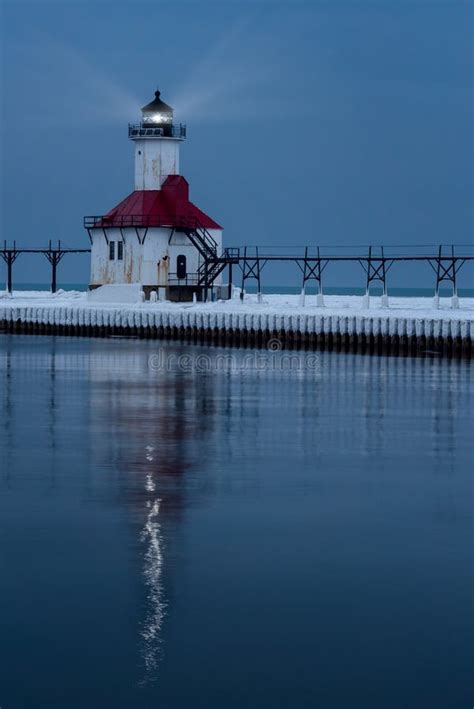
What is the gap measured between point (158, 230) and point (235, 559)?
182 feet

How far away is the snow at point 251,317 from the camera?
54781mm

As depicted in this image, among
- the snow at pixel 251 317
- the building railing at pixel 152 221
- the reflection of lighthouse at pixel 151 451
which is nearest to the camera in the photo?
the reflection of lighthouse at pixel 151 451

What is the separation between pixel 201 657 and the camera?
39.3 ft

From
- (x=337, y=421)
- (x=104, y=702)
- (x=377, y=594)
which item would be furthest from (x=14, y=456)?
(x=104, y=702)

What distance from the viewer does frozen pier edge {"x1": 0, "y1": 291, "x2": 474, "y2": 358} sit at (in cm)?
5419

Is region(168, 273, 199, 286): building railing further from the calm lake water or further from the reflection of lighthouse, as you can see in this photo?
the calm lake water

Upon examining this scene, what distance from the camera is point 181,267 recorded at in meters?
71.1

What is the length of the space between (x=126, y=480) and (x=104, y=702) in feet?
31.7
